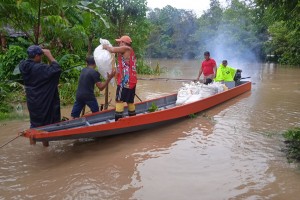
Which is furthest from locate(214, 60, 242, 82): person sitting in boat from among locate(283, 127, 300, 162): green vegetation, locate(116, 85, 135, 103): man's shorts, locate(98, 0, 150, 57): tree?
locate(98, 0, 150, 57): tree

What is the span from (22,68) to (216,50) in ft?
119

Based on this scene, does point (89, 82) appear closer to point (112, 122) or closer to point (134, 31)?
point (112, 122)

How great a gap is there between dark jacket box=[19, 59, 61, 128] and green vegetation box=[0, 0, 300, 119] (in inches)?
92.6

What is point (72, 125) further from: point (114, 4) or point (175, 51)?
point (175, 51)

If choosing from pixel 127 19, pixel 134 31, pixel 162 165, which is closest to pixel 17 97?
pixel 162 165

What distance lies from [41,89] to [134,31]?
15.8m

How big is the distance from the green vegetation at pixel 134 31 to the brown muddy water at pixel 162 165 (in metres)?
2.44

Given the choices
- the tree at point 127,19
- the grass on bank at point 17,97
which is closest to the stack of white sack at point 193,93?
the grass on bank at point 17,97

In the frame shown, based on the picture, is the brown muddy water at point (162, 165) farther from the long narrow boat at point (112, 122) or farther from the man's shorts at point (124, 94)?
the man's shorts at point (124, 94)

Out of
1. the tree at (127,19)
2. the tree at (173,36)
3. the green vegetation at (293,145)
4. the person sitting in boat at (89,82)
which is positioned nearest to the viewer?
the green vegetation at (293,145)

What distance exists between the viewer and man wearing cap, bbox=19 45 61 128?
16.5 feet

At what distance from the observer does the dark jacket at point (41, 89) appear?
5023 mm

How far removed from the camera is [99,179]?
4.62 metres

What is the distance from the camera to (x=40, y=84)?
5098 mm
